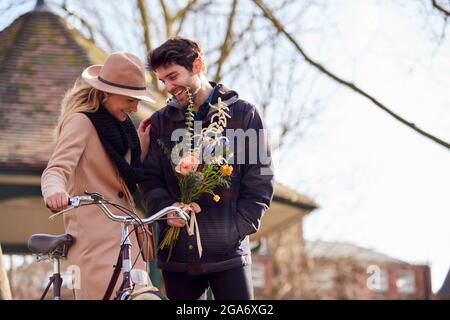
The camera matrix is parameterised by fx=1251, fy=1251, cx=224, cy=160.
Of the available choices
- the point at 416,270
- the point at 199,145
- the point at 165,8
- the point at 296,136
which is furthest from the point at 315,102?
the point at 416,270

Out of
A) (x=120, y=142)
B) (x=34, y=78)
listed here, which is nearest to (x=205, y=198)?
(x=120, y=142)

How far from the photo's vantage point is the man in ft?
22.0

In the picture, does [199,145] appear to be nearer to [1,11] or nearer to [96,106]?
[96,106]

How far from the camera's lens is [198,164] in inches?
264

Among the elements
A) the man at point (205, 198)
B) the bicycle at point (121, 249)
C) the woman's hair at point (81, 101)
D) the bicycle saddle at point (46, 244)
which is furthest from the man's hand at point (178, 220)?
the woman's hair at point (81, 101)

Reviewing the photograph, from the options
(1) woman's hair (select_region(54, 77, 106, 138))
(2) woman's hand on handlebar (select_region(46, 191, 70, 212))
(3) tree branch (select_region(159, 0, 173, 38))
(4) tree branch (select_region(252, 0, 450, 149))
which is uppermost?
(3) tree branch (select_region(159, 0, 173, 38))

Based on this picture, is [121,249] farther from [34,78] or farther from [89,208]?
[34,78]

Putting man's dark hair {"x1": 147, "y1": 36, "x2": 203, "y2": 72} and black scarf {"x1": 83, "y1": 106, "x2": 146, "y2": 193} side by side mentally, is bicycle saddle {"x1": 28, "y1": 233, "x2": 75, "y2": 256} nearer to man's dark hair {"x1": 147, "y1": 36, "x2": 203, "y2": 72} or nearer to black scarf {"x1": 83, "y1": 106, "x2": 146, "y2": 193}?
black scarf {"x1": 83, "y1": 106, "x2": 146, "y2": 193}

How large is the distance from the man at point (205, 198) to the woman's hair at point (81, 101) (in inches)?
13.4

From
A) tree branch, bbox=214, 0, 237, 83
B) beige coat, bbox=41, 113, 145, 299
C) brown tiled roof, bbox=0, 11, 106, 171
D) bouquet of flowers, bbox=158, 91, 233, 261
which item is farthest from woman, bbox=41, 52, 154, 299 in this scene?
tree branch, bbox=214, 0, 237, 83

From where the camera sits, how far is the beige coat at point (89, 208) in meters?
6.59

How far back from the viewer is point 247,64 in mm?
22031

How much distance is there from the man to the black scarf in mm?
98

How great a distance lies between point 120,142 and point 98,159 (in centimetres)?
15
